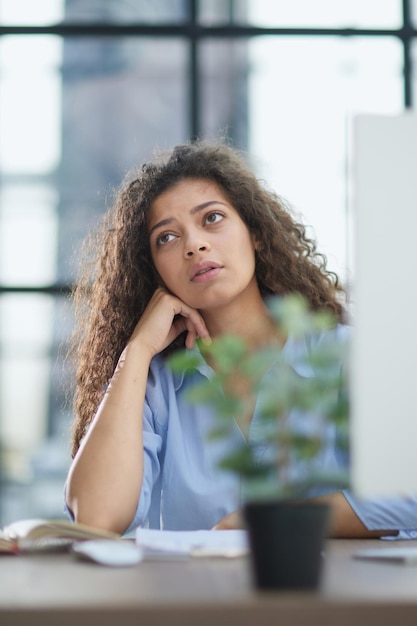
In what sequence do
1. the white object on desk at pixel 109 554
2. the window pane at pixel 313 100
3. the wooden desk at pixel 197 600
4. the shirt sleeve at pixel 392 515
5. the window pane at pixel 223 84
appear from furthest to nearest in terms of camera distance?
the window pane at pixel 223 84 → the window pane at pixel 313 100 → the shirt sleeve at pixel 392 515 → the white object on desk at pixel 109 554 → the wooden desk at pixel 197 600

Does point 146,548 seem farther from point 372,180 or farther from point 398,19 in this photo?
point 398,19

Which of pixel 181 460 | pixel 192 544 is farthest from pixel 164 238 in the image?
pixel 192 544

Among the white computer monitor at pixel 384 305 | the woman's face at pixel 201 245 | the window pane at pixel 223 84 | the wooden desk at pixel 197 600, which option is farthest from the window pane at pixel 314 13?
the wooden desk at pixel 197 600

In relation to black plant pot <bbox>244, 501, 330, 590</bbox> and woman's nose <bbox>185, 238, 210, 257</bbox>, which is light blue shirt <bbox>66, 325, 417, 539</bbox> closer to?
woman's nose <bbox>185, 238, 210, 257</bbox>

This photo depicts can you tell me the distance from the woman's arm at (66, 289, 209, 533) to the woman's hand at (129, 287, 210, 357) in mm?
35

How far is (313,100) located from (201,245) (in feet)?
6.15

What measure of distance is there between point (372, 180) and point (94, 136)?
3.01 meters

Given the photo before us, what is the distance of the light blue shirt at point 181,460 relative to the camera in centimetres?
177

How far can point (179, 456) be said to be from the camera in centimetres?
185

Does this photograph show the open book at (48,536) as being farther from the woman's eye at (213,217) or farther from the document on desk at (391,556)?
the woman's eye at (213,217)

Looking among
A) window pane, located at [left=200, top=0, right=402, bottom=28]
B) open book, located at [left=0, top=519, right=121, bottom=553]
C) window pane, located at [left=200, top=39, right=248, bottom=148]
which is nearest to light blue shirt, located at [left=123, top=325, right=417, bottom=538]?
open book, located at [left=0, top=519, right=121, bottom=553]

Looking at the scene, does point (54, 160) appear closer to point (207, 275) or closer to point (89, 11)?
point (89, 11)

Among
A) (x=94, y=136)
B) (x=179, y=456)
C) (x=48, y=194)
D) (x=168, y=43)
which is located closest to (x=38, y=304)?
(x=48, y=194)

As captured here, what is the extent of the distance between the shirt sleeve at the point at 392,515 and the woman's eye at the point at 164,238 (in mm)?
736
